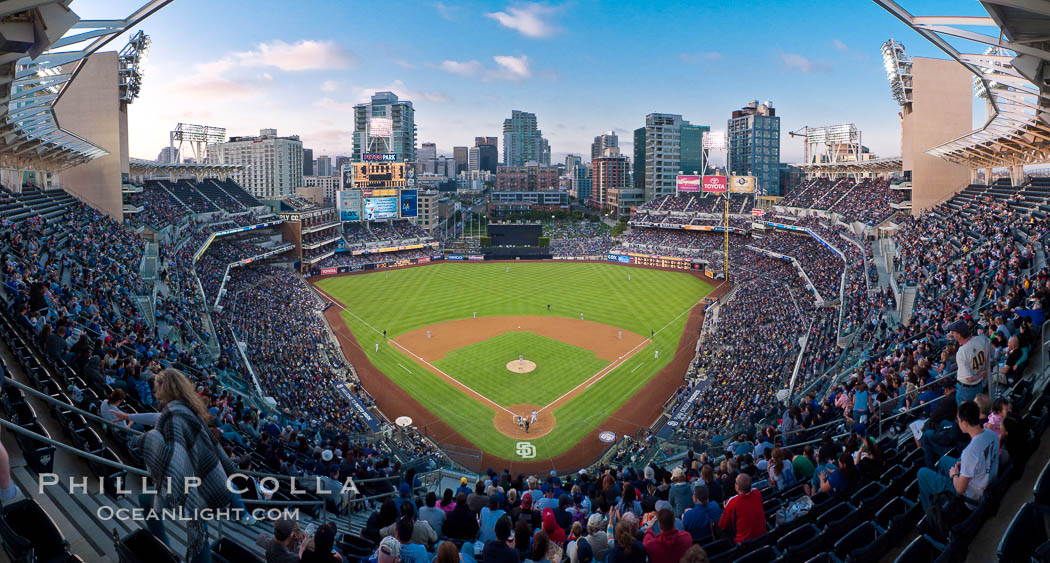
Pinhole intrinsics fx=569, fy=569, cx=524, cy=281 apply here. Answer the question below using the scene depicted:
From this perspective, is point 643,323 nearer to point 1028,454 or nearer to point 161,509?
point 1028,454

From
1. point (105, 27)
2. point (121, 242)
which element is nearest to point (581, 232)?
point (121, 242)

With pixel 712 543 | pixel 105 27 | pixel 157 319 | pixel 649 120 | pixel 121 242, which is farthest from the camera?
pixel 649 120

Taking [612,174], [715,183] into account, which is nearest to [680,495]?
[715,183]

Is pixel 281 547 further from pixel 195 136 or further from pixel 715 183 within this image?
pixel 195 136

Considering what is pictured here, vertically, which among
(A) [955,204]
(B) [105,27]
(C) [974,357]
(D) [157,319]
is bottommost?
(D) [157,319]

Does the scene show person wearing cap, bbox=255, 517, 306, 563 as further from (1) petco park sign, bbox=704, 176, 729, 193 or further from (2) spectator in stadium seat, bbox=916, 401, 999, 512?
(1) petco park sign, bbox=704, 176, 729, 193

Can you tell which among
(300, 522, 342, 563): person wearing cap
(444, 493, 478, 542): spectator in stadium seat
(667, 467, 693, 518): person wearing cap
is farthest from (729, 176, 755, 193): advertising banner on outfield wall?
(300, 522, 342, 563): person wearing cap
